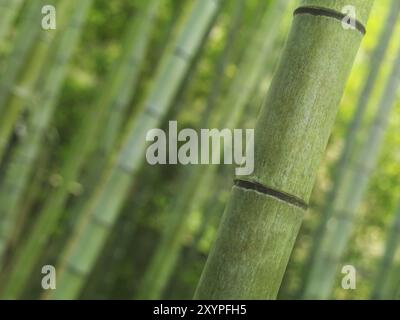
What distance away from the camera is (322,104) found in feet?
2.69

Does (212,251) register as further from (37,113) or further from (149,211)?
(149,211)

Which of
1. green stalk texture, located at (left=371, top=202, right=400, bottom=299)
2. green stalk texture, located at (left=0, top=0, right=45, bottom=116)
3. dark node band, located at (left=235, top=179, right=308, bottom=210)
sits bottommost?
green stalk texture, located at (left=371, top=202, right=400, bottom=299)

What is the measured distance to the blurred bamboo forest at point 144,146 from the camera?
201 cm

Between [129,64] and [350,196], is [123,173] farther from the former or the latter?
[129,64]

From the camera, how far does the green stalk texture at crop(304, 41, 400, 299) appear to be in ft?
7.61

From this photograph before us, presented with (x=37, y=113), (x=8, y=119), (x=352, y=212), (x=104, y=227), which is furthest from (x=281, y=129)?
(x=37, y=113)

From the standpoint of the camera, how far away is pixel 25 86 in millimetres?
2572

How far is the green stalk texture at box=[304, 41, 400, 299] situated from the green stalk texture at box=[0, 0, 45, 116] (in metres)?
1.43

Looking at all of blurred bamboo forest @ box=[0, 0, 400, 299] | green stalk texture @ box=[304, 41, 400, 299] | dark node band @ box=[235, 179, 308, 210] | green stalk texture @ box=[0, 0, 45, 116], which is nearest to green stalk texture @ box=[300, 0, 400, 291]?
blurred bamboo forest @ box=[0, 0, 400, 299]

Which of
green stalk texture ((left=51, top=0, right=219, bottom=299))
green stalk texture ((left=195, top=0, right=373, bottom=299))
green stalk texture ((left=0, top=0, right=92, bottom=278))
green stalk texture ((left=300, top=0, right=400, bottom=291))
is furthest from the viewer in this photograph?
green stalk texture ((left=0, top=0, right=92, bottom=278))

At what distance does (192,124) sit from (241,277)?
188 inches

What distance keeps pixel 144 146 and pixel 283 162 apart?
48.6 inches

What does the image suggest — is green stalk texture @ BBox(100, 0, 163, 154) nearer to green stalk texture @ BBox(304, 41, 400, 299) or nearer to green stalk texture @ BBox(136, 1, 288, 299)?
green stalk texture @ BBox(136, 1, 288, 299)

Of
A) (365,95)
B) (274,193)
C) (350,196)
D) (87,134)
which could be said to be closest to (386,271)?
(350,196)
